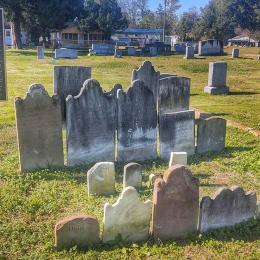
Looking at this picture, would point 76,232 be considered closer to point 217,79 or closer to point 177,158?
point 177,158

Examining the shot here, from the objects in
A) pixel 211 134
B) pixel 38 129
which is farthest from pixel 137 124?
pixel 38 129

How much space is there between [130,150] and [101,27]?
46851 millimetres

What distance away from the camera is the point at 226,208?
215 inches

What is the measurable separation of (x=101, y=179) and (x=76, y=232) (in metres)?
1.62

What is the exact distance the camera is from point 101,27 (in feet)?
174

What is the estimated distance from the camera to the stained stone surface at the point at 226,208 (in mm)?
5336

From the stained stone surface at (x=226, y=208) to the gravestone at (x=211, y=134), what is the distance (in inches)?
127

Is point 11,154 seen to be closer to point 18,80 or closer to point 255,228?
point 255,228

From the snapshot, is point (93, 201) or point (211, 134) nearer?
point (93, 201)

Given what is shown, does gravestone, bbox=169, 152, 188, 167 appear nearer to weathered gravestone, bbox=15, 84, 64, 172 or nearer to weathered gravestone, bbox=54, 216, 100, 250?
weathered gravestone, bbox=15, 84, 64, 172

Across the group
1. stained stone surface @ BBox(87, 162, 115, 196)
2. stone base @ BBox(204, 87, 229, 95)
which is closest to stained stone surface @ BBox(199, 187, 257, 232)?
stained stone surface @ BBox(87, 162, 115, 196)

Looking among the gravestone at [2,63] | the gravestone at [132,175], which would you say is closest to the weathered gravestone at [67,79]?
the gravestone at [2,63]

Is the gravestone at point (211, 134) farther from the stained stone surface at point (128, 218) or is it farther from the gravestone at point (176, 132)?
the stained stone surface at point (128, 218)

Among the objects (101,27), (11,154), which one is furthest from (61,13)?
(11,154)
